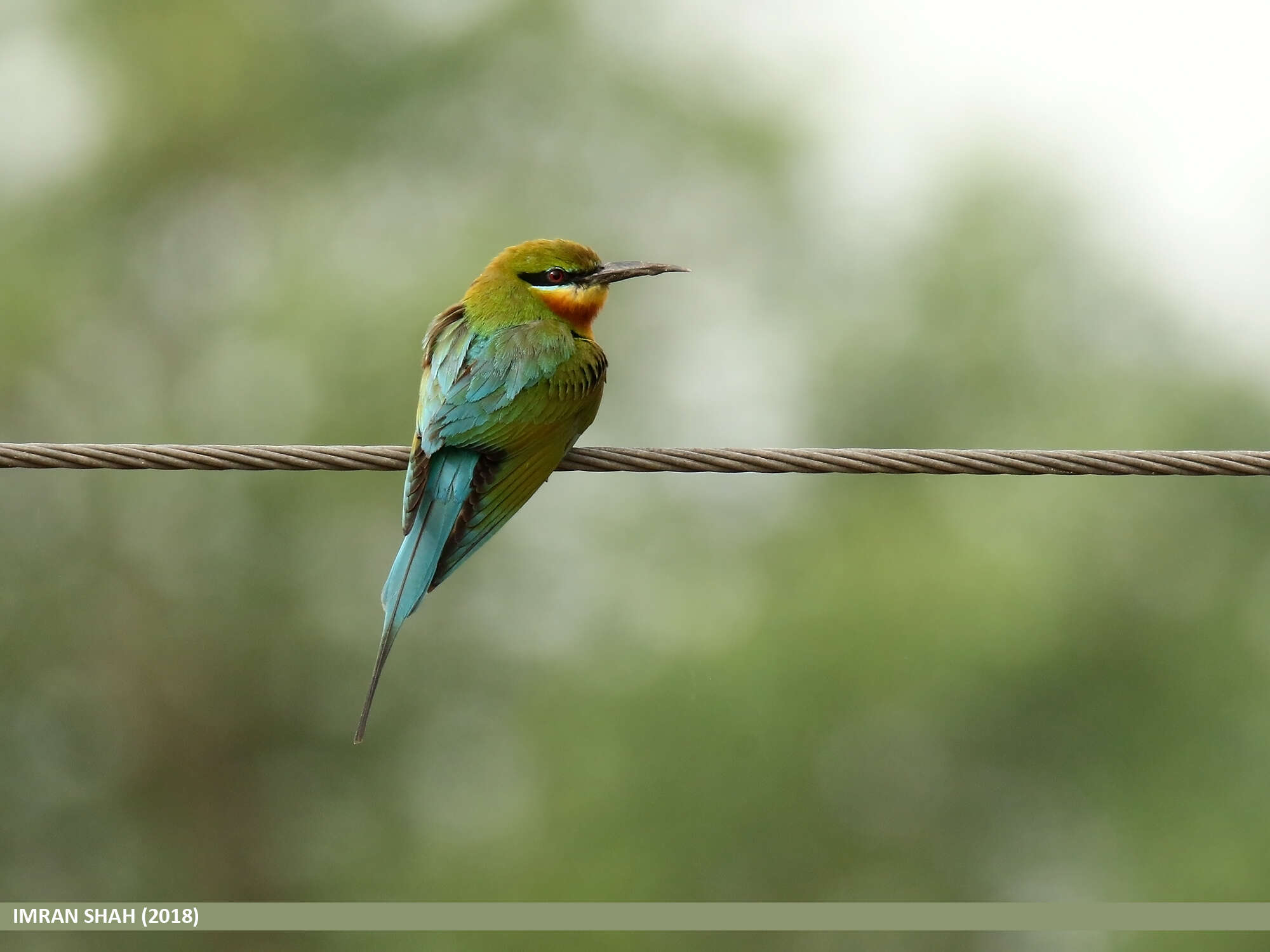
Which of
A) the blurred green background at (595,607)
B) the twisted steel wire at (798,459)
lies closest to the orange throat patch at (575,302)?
the twisted steel wire at (798,459)

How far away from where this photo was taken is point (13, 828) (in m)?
13.4

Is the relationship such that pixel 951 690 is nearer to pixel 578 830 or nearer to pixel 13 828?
pixel 578 830

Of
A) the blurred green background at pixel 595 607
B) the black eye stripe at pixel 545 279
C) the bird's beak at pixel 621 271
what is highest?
the bird's beak at pixel 621 271

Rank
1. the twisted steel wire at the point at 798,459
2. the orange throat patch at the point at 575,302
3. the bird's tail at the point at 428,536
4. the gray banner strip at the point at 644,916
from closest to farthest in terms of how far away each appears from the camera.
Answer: the twisted steel wire at the point at 798,459 → the bird's tail at the point at 428,536 → the orange throat patch at the point at 575,302 → the gray banner strip at the point at 644,916

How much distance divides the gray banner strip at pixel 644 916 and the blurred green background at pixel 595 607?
1.08m

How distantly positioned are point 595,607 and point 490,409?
37.2ft

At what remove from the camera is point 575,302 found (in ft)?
14.4

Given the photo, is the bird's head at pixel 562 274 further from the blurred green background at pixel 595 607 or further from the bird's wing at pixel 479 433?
the blurred green background at pixel 595 607

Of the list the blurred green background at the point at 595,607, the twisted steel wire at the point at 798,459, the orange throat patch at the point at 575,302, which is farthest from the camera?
the blurred green background at the point at 595,607

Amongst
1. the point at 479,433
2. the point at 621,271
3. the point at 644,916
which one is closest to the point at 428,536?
the point at 479,433

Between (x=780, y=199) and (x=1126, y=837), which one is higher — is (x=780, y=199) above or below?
above

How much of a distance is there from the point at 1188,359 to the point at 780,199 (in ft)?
16.6

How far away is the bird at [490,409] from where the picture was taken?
3.51 meters

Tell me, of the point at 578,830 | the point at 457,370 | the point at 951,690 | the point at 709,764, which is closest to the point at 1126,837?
the point at 951,690
